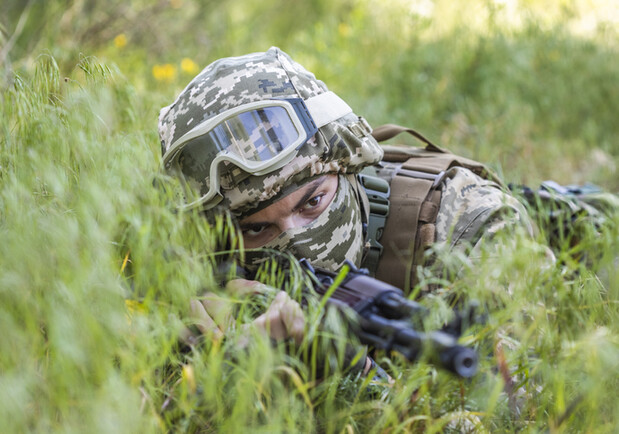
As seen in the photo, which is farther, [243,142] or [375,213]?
[375,213]

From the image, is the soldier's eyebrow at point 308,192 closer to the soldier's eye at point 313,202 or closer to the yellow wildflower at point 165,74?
the soldier's eye at point 313,202

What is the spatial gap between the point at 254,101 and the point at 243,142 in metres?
0.20

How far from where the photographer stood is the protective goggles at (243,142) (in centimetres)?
232

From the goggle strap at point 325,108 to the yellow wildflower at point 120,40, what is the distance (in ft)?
11.9

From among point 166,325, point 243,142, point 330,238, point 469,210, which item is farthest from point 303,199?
point 166,325

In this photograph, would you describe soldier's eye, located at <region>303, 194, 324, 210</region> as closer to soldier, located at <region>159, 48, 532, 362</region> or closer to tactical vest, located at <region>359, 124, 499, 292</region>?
soldier, located at <region>159, 48, 532, 362</region>

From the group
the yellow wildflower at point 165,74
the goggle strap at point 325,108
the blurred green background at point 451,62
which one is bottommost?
the blurred green background at point 451,62

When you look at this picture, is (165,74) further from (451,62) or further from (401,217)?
(401,217)

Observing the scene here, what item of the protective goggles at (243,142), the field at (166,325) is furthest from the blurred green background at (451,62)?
the field at (166,325)

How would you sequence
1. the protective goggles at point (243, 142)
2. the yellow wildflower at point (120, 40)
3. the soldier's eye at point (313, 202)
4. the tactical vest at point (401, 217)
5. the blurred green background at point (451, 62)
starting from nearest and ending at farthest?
the protective goggles at point (243, 142) < the soldier's eye at point (313, 202) < the tactical vest at point (401, 217) < the blurred green background at point (451, 62) < the yellow wildflower at point (120, 40)

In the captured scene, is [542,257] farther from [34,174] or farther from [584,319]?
[34,174]

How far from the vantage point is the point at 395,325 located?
1.50 metres

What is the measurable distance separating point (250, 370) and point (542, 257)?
998 mm

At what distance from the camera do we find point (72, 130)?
1.92 m
